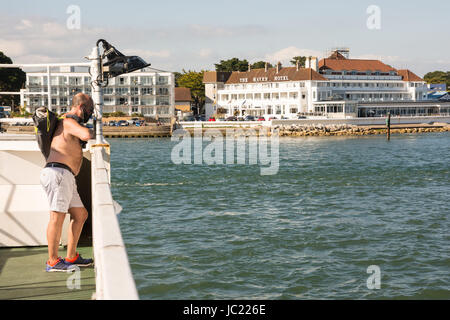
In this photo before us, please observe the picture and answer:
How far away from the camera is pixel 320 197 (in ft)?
88.7

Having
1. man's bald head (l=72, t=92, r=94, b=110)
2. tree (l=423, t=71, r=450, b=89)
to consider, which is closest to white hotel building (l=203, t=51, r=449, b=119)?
tree (l=423, t=71, r=450, b=89)

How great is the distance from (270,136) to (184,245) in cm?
7345

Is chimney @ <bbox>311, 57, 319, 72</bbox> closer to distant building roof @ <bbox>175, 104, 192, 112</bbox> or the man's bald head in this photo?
distant building roof @ <bbox>175, 104, 192, 112</bbox>

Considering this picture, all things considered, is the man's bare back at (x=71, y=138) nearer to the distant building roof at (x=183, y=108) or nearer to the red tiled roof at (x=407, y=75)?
the distant building roof at (x=183, y=108)

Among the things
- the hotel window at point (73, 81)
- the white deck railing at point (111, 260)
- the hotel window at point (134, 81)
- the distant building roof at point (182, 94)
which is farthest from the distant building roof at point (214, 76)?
the white deck railing at point (111, 260)

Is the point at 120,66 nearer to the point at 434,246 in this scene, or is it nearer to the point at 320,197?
the point at 434,246

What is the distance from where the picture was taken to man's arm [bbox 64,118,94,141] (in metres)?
6.36

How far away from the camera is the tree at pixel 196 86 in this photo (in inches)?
5138

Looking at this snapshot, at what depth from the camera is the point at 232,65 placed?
471ft

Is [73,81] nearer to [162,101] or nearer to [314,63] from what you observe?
[162,101]

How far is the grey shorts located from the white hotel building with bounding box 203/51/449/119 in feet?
330

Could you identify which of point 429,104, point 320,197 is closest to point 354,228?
point 320,197

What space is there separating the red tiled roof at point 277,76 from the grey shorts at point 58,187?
107885mm

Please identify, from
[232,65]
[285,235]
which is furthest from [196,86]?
[285,235]
